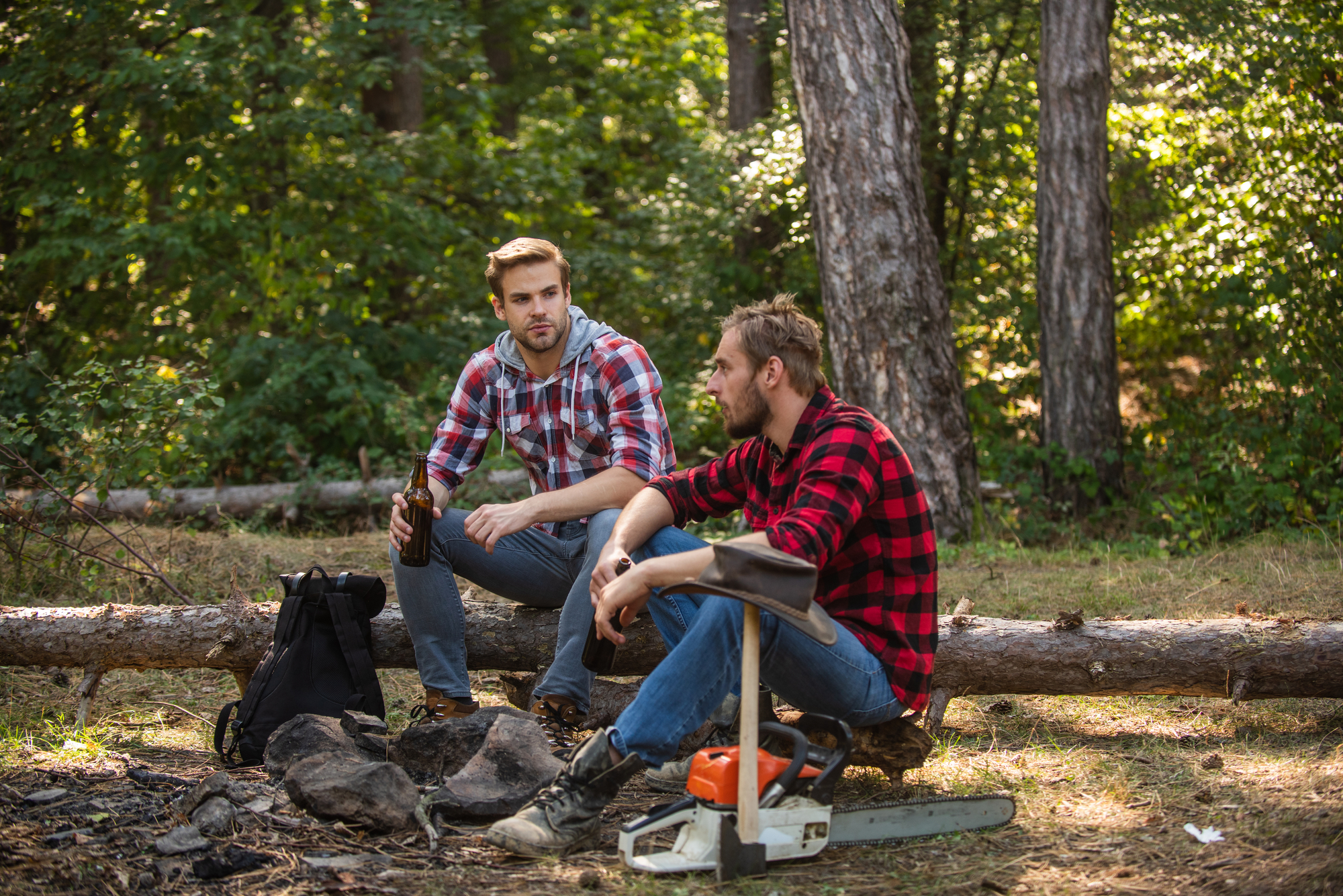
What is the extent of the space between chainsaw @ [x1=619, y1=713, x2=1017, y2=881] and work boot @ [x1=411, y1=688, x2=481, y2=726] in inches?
45.6

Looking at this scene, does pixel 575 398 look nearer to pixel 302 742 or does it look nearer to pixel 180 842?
pixel 302 742

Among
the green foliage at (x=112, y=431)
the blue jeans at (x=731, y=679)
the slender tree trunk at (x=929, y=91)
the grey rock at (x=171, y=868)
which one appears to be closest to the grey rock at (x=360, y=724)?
Answer: the grey rock at (x=171, y=868)

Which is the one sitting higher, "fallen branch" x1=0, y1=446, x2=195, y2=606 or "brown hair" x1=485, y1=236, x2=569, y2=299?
"brown hair" x1=485, y1=236, x2=569, y2=299

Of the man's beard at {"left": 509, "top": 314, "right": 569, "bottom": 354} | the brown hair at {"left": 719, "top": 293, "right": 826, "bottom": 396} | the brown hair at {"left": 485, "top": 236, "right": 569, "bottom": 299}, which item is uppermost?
the brown hair at {"left": 485, "top": 236, "right": 569, "bottom": 299}

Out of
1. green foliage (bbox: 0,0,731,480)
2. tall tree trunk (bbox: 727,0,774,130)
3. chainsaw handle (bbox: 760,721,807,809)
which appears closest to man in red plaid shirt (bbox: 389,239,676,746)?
chainsaw handle (bbox: 760,721,807,809)

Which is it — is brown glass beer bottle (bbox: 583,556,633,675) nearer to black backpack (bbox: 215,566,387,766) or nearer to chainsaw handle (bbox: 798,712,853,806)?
chainsaw handle (bbox: 798,712,853,806)

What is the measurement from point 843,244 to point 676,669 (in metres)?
4.93

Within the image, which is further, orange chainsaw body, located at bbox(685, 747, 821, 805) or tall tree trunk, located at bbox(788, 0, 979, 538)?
tall tree trunk, located at bbox(788, 0, 979, 538)

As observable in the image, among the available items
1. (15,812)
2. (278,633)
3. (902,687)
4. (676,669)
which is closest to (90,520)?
(278,633)

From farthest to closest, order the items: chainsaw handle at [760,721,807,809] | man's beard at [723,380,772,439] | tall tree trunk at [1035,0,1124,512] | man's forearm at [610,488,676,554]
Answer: tall tree trunk at [1035,0,1124,512], man's forearm at [610,488,676,554], man's beard at [723,380,772,439], chainsaw handle at [760,721,807,809]

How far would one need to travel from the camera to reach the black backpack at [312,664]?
11.5ft

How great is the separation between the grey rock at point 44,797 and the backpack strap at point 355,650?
95 cm

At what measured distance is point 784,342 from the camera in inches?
114

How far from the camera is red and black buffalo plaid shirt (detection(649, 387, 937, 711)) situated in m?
2.70
